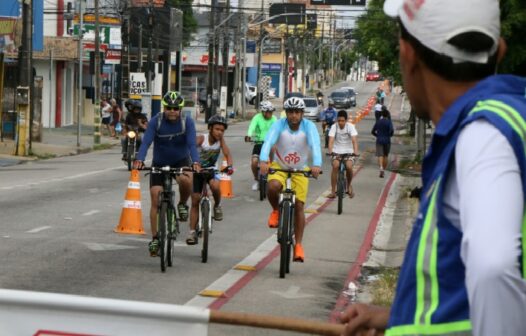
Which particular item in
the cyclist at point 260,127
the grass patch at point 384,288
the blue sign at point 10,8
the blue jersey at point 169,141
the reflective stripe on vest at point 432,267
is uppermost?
the blue sign at point 10,8

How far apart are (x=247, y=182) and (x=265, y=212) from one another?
7.49m

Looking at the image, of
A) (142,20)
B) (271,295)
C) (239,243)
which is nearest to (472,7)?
(271,295)

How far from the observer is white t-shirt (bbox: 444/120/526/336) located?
2.37 m

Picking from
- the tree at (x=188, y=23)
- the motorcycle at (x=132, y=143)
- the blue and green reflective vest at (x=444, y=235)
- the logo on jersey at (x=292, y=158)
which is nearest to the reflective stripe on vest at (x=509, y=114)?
the blue and green reflective vest at (x=444, y=235)

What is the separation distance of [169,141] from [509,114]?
1205 cm

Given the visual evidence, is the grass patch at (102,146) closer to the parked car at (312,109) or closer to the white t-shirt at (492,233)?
the parked car at (312,109)

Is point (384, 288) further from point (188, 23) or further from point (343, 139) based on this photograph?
point (188, 23)

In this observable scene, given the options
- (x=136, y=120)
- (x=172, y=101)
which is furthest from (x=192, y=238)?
(x=136, y=120)

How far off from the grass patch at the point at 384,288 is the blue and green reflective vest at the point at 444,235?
8773 millimetres

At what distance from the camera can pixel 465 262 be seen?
245 centimetres

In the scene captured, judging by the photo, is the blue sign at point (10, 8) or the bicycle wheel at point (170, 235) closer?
the bicycle wheel at point (170, 235)

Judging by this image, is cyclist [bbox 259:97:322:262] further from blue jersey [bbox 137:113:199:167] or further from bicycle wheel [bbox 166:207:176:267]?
bicycle wheel [bbox 166:207:176:267]

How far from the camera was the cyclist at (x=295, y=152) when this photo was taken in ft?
48.1

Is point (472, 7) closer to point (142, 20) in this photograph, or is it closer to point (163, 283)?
point (163, 283)
